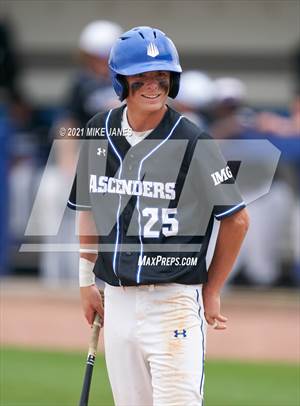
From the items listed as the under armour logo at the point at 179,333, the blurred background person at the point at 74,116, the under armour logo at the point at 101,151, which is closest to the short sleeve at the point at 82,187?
the under armour logo at the point at 101,151

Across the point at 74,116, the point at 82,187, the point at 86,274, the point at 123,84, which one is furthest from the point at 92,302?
the point at 74,116

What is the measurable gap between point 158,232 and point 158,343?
0.44m

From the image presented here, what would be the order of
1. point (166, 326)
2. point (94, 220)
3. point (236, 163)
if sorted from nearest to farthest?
point (166, 326)
point (94, 220)
point (236, 163)

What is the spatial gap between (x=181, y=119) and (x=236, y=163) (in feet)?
18.0

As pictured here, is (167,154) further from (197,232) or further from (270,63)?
(270,63)

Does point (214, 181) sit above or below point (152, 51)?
below

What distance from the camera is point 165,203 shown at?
487cm

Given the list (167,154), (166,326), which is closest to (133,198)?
(167,154)

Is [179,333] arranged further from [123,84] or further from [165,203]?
[123,84]

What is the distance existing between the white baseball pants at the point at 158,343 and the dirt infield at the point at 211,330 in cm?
469

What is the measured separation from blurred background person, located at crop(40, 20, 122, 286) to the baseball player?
4.42m

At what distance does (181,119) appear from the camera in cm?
496

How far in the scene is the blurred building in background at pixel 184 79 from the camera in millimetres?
11250

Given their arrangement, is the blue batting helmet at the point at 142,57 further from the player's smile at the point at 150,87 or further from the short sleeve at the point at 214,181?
the short sleeve at the point at 214,181
